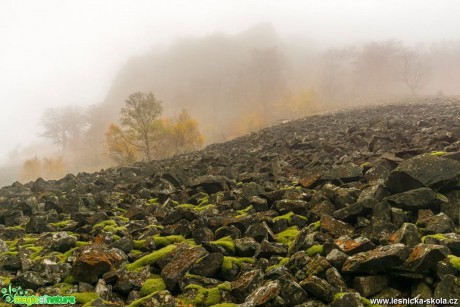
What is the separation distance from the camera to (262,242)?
36.4 feet

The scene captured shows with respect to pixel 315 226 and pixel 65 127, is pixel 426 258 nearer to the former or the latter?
pixel 315 226

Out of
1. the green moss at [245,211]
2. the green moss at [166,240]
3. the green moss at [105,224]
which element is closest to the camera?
the green moss at [166,240]

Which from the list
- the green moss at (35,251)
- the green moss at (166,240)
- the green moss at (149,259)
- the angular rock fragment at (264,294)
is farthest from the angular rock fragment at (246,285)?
the green moss at (35,251)

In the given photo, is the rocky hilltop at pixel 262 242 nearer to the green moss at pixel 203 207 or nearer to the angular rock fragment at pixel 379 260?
the angular rock fragment at pixel 379 260

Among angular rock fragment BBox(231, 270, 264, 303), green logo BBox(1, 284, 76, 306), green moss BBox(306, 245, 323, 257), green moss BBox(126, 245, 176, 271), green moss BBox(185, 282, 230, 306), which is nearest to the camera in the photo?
angular rock fragment BBox(231, 270, 264, 303)

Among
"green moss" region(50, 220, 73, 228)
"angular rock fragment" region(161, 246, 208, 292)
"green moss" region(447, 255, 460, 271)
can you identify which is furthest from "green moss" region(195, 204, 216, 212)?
"green moss" region(447, 255, 460, 271)

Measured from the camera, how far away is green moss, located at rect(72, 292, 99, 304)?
918 cm

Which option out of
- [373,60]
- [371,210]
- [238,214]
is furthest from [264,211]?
[373,60]

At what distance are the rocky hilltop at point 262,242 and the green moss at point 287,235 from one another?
0.12ft

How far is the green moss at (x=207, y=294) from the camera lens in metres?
8.89

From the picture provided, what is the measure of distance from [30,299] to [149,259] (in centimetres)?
333

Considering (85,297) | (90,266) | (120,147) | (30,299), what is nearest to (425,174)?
(90,266)

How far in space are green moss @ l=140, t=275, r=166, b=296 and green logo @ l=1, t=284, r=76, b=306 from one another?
5.81ft

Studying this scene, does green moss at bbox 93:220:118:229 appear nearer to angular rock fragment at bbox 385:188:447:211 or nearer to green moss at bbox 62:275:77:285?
green moss at bbox 62:275:77:285
